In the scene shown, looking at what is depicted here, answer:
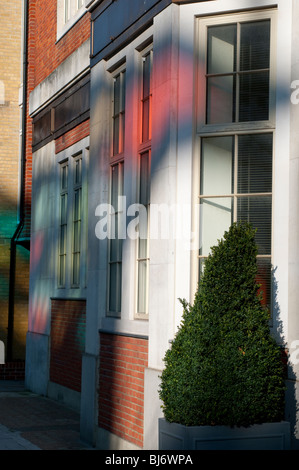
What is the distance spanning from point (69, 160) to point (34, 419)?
4.45 metres

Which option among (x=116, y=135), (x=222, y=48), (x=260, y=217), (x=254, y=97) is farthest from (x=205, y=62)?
(x=116, y=135)

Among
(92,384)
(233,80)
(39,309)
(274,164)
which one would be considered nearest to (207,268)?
(274,164)

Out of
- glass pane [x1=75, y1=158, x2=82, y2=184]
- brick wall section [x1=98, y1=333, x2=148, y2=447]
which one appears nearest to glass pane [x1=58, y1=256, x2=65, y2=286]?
glass pane [x1=75, y1=158, x2=82, y2=184]

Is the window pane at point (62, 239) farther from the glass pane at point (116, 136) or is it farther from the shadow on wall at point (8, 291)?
the shadow on wall at point (8, 291)

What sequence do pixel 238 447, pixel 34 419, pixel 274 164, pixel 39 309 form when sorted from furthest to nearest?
pixel 39 309 → pixel 34 419 → pixel 274 164 → pixel 238 447

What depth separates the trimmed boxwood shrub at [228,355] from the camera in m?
6.99

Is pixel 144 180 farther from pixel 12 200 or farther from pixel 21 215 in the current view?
pixel 12 200

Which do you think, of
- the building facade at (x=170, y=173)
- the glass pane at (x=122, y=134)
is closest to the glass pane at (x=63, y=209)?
the building facade at (x=170, y=173)

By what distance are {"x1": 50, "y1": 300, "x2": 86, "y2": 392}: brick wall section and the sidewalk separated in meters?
0.52

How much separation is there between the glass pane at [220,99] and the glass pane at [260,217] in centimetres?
90

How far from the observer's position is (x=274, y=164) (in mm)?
7934

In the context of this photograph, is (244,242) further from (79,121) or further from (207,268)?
(79,121)

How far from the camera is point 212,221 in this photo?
842 centimetres

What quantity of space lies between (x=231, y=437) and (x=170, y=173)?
288 centimetres
